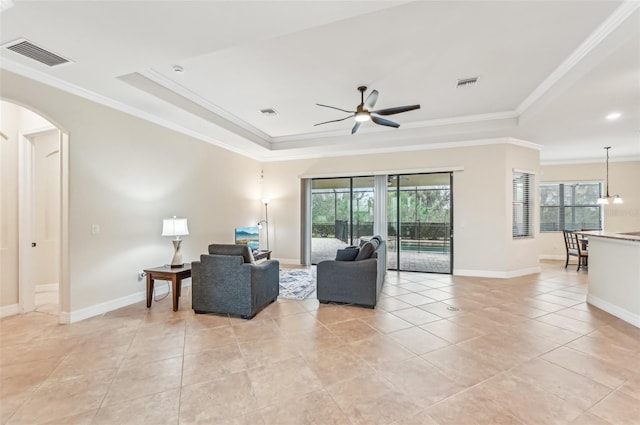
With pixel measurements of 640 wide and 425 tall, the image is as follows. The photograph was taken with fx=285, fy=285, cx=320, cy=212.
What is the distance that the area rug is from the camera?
15.6ft

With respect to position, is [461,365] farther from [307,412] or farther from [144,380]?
[144,380]

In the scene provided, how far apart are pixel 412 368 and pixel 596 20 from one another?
3620mm

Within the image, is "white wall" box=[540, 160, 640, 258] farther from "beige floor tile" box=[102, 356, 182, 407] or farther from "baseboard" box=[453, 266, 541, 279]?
"beige floor tile" box=[102, 356, 182, 407]

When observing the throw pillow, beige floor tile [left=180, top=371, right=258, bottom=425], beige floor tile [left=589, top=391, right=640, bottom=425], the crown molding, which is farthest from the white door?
the crown molding

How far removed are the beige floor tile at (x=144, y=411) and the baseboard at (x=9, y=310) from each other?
3.15 metres

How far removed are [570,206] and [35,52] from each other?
1155 centimetres

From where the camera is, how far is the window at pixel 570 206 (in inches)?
320

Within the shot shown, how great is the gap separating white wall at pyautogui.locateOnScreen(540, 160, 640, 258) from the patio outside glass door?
4.23 metres

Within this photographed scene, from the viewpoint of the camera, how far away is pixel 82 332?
10.7 feet

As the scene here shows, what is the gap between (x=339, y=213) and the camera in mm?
7508

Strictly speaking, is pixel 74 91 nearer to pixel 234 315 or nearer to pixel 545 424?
pixel 234 315

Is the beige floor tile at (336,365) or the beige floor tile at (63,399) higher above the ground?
the beige floor tile at (63,399)

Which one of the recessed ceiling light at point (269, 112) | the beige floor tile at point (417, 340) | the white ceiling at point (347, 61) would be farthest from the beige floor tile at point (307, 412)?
the recessed ceiling light at point (269, 112)

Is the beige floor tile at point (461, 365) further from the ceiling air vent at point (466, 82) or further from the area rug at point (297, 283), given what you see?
the ceiling air vent at point (466, 82)
